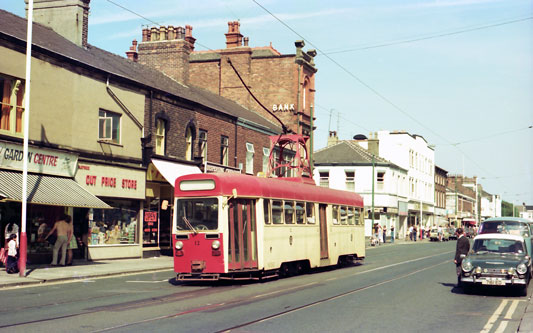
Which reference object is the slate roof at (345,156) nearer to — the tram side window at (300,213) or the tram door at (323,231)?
the tram door at (323,231)

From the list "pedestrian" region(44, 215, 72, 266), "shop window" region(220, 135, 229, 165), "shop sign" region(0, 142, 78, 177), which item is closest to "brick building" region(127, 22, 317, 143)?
"shop window" region(220, 135, 229, 165)

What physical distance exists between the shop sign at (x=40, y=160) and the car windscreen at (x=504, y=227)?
15.4m

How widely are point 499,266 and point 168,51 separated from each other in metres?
28.8

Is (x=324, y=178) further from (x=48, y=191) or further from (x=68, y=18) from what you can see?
(x=48, y=191)

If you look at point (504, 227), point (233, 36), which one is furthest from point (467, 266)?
point (233, 36)

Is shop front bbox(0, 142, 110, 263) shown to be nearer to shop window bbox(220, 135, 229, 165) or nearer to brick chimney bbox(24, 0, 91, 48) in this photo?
brick chimney bbox(24, 0, 91, 48)

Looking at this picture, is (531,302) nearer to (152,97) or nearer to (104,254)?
(104,254)

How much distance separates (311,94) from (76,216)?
93.1 feet

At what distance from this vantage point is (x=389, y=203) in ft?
228

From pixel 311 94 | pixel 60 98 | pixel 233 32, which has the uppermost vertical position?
pixel 233 32

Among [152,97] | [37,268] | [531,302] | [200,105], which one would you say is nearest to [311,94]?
[200,105]

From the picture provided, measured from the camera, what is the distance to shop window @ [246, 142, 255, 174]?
39750mm

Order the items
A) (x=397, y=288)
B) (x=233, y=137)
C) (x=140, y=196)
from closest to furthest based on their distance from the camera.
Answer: (x=397, y=288)
(x=140, y=196)
(x=233, y=137)

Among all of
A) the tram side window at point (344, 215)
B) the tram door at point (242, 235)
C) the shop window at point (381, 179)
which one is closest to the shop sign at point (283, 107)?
the tram side window at point (344, 215)
